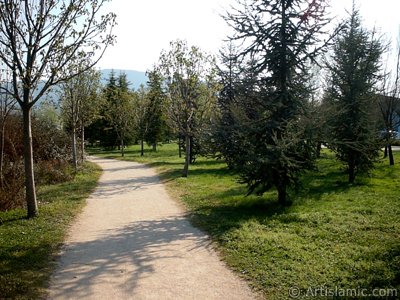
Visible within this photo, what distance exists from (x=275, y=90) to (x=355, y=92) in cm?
706

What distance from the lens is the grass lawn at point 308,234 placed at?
216 inches

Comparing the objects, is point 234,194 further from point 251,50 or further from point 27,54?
point 27,54

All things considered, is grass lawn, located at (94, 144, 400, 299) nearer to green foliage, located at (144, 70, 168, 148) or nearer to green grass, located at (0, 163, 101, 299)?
green grass, located at (0, 163, 101, 299)

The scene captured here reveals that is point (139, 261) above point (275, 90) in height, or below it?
below

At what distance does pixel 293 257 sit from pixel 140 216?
5.23 m

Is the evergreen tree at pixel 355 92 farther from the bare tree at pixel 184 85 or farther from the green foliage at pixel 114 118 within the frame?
the green foliage at pixel 114 118

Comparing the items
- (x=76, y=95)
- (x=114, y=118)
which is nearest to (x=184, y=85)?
(x=76, y=95)

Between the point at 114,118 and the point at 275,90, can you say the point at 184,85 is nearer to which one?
the point at 275,90

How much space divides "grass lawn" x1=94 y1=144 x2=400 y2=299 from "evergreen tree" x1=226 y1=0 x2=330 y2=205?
4.76 feet

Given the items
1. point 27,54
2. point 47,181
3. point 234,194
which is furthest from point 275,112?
point 47,181

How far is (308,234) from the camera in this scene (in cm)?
786

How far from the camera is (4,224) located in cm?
877

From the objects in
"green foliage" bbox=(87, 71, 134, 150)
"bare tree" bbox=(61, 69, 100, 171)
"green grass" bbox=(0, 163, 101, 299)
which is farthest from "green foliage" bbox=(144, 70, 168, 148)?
"green grass" bbox=(0, 163, 101, 299)

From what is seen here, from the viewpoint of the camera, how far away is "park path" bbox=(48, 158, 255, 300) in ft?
17.2
